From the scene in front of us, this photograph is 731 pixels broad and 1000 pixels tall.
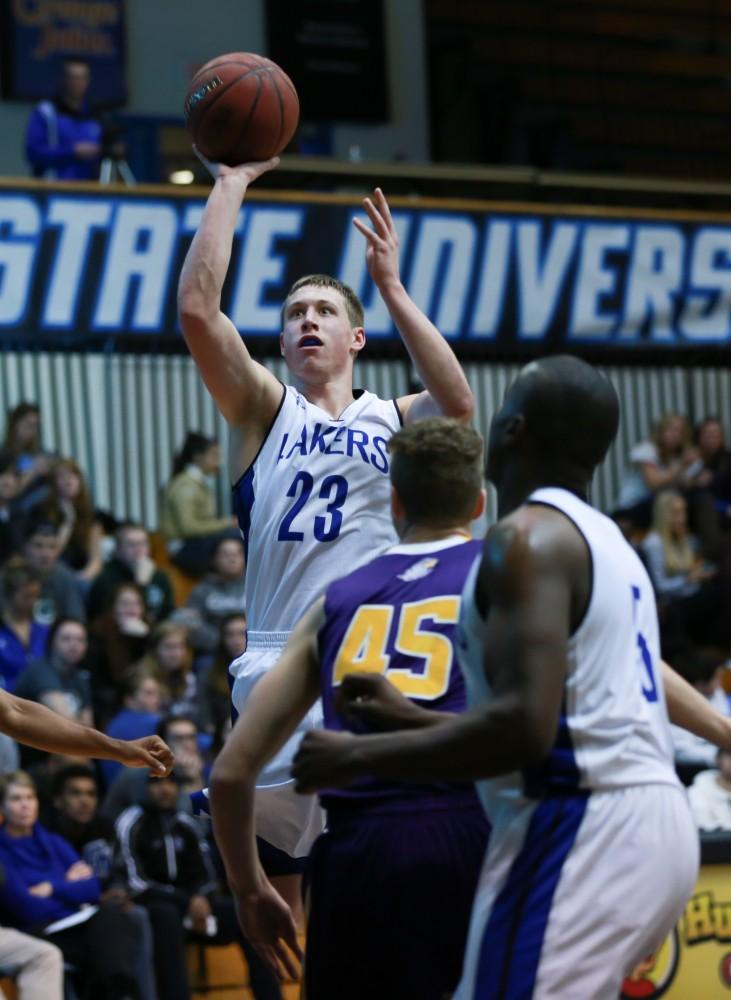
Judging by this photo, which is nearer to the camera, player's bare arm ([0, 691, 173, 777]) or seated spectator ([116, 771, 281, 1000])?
player's bare arm ([0, 691, 173, 777])

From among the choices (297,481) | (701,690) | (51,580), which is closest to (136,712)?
(51,580)

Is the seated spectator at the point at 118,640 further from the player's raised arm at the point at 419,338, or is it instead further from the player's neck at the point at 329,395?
the player's raised arm at the point at 419,338

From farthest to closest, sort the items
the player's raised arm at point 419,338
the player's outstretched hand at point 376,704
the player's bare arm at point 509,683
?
the player's raised arm at point 419,338 < the player's outstretched hand at point 376,704 < the player's bare arm at point 509,683

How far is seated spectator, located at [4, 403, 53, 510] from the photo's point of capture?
41.7ft

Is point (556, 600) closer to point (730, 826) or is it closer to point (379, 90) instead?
point (730, 826)

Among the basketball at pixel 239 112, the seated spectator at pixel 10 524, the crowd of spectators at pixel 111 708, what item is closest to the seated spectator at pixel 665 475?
the crowd of spectators at pixel 111 708

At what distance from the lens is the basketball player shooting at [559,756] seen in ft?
11.2

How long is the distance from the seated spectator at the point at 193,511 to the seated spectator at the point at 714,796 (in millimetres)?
4598

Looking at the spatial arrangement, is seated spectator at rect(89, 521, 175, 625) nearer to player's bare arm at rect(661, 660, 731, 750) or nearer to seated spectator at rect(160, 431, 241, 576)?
seated spectator at rect(160, 431, 241, 576)

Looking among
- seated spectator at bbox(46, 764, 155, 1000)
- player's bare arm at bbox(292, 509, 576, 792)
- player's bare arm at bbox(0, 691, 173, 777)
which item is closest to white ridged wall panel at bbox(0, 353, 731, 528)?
seated spectator at bbox(46, 764, 155, 1000)

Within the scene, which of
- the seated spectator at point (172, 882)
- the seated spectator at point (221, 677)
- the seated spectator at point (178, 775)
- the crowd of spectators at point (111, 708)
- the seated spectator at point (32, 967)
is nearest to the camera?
the seated spectator at point (32, 967)

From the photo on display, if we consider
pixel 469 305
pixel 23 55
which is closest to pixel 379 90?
pixel 23 55

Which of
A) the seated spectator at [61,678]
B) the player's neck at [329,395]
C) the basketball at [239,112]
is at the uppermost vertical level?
the basketball at [239,112]

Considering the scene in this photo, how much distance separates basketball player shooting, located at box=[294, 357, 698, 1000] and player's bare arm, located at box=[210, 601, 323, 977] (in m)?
0.25
